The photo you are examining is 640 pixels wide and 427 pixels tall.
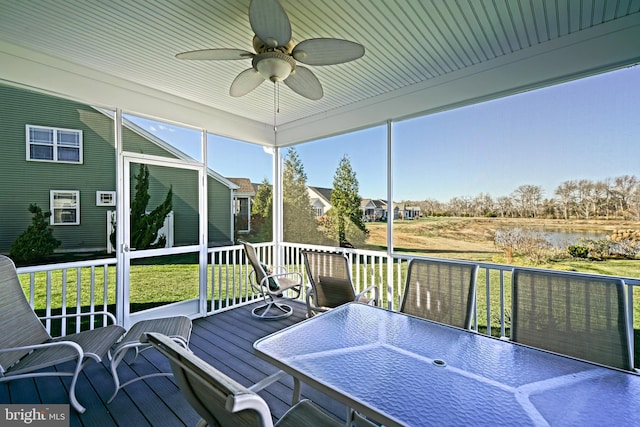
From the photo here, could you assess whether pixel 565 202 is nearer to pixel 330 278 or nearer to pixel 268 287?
pixel 330 278

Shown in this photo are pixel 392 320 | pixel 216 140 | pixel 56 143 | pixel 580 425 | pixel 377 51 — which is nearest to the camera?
pixel 580 425

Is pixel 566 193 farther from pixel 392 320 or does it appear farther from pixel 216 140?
pixel 216 140

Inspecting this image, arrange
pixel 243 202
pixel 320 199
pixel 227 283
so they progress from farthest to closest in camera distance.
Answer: pixel 320 199, pixel 243 202, pixel 227 283

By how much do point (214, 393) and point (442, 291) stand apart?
1944 mm

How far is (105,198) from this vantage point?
3.35m

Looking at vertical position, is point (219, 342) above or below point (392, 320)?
below

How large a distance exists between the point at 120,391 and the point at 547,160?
16.1 ft

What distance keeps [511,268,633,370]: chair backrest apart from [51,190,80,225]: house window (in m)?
4.33

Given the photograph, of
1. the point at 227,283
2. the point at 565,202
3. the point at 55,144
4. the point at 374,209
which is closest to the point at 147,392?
the point at 227,283

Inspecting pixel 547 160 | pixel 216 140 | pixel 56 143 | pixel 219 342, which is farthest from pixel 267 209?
pixel 547 160

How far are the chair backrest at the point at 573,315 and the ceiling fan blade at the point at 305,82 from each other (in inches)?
88.2

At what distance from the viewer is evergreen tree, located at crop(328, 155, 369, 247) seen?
189 inches

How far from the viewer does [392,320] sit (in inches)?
79.8

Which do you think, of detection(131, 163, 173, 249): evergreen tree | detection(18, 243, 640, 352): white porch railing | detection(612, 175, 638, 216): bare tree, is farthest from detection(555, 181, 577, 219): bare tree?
detection(131, 163, 173, 249): evergreen tree
